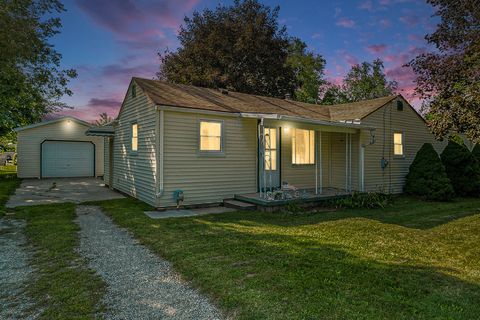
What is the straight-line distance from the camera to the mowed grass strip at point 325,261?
10.5 ft

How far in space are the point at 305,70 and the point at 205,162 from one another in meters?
22.2

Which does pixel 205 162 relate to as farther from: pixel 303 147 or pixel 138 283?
pixel 138 283

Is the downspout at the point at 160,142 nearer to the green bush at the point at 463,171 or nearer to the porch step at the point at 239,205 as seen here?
the porch step at the point at 239,205

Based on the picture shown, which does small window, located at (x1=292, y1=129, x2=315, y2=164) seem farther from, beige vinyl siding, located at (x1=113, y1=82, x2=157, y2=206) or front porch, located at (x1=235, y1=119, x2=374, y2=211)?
beige vinyl siding, located at (x1=113, y1=82, x2=157, y2=206)

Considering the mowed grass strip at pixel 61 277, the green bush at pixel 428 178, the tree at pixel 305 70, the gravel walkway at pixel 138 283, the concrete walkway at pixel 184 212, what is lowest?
the gravel walkway at pixel 138 283

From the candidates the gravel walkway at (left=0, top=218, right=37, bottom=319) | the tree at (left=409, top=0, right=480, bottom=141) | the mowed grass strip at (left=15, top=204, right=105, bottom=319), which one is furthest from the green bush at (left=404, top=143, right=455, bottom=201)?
the gravel walkway at (left=0, top=218, right=37, bottom=319)

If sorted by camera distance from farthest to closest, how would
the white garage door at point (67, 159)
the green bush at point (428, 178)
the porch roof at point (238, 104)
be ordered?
the white garage door at point (67, 159) → the green bush at point (428, 178) → the porch roof at point (238, 104)

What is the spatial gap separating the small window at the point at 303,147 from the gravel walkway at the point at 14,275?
8.62m

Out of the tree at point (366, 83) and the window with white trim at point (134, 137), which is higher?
the tree at point (366, 83)

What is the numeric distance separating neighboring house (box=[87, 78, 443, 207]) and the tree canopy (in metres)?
11.2

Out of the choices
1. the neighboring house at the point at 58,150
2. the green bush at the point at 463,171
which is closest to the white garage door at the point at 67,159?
the neighboring house at the point at 58,150

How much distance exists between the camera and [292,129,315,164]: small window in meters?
11.4

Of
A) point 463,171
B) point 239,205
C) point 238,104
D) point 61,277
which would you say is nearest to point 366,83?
point 463,171

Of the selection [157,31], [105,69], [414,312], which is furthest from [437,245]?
[105,69]
